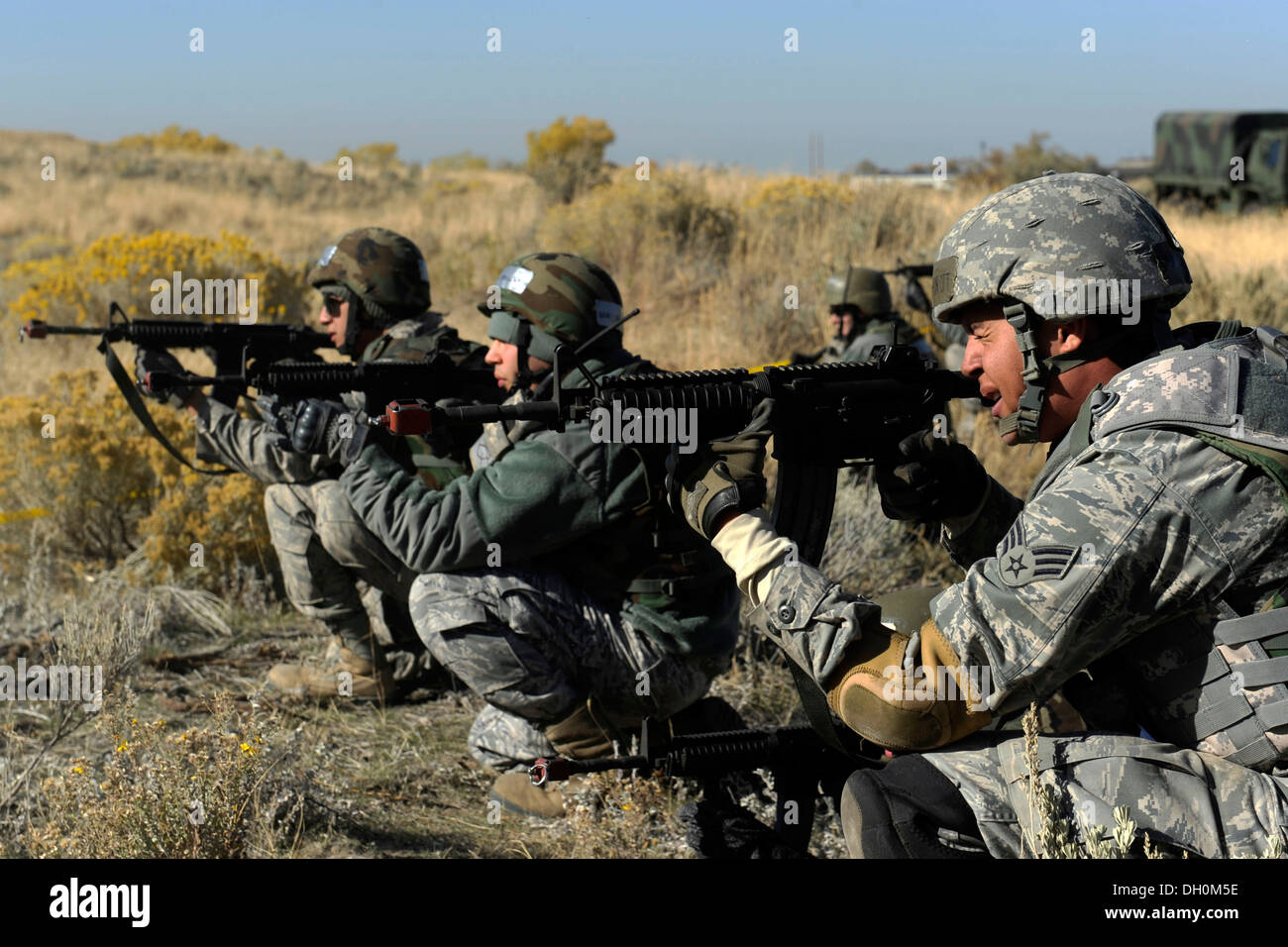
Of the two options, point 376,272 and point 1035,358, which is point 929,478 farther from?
point 376,272

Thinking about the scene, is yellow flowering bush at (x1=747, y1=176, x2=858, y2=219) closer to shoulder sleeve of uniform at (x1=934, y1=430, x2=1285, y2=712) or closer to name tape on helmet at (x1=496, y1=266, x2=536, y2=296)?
name tape on helmet at (x1=496, y1=266, x2=536, y2=296)

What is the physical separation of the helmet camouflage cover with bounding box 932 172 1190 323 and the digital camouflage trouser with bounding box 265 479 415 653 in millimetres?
3002

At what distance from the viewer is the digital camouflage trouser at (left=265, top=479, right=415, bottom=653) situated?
4.80 meters

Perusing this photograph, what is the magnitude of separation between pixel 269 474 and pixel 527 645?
1877 millimetres

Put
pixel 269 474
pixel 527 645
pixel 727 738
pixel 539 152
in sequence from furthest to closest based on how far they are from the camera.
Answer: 1. pixel 539 152
2. pixel 269 474
3. pixel 527 645
4. pixel 727 738

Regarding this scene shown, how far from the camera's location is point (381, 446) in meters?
4.00

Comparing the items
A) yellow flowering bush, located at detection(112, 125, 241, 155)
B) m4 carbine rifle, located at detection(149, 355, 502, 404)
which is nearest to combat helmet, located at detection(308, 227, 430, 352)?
m4 carbine rifle, located at detection(149, 355, 502, 404)

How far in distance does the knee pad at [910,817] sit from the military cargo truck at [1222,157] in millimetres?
21735

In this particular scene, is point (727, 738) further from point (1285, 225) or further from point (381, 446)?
point (1285, 225)

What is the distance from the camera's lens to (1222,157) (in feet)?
76.5

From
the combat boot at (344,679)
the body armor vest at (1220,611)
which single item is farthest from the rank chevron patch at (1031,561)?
the combat boot at (344,679)

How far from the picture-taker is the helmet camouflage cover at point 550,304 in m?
3.91

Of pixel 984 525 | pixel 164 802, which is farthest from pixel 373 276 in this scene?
pixel 984 525
